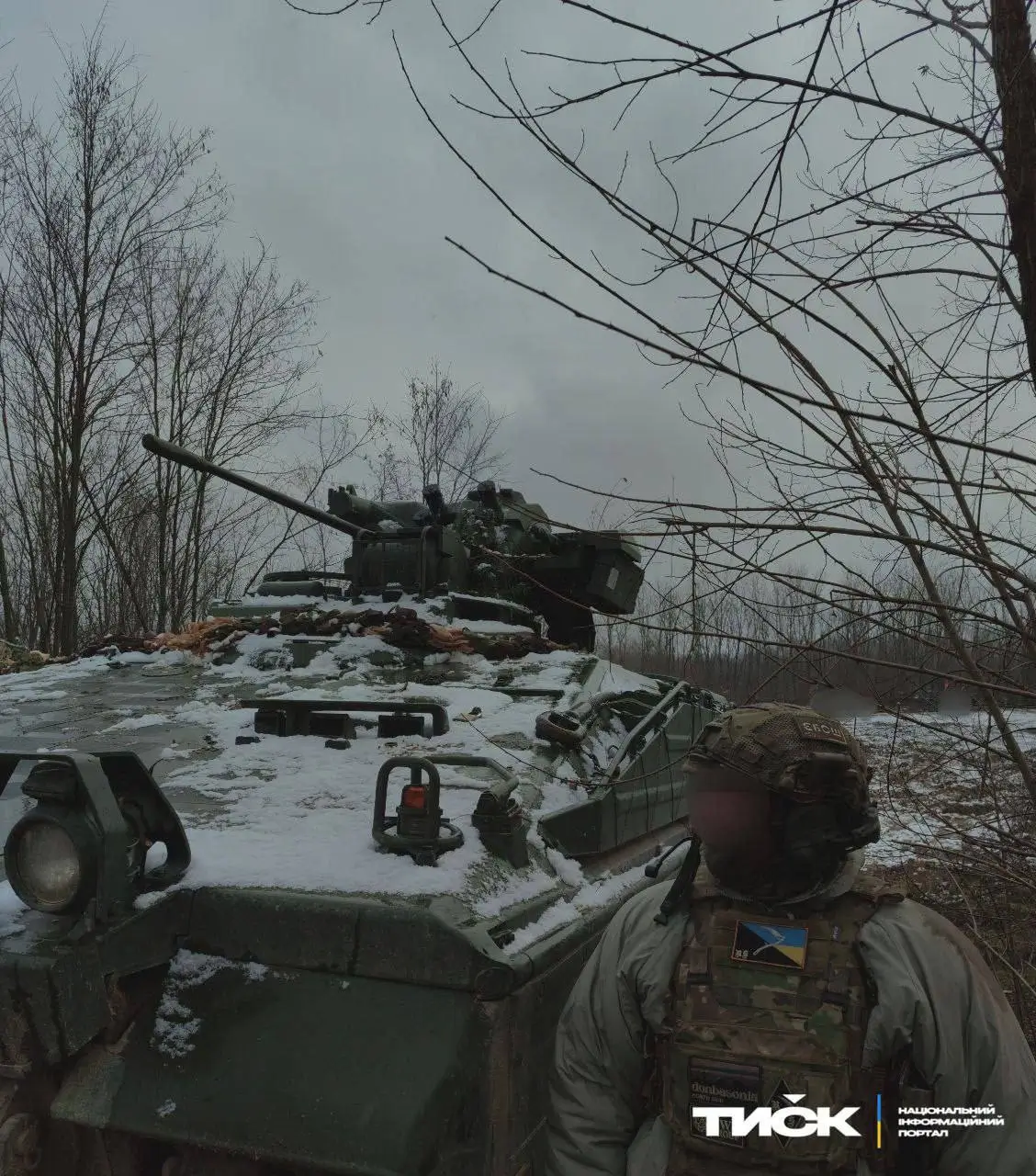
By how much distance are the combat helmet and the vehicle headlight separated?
1477mm

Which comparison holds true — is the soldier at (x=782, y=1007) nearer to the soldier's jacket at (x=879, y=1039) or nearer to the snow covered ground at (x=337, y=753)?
the soldier's jacket at (x=879, y=1039)

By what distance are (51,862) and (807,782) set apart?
1779 millimetres

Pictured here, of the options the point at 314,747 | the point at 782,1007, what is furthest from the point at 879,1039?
the point at 314,747

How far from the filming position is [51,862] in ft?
7.98

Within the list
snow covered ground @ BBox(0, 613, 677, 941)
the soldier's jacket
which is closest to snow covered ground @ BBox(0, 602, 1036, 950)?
snow covered ground @ BBox(0, 613, 677, 941)

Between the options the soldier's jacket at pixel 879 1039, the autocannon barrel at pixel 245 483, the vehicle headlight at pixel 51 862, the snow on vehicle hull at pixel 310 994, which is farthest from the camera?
the autocannon barrel at pixel 245 483

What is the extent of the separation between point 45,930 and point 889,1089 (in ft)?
6.28

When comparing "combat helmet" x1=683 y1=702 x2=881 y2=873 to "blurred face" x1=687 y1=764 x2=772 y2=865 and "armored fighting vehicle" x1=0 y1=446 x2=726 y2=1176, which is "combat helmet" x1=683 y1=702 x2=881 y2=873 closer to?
"blurred face" x1=687 y1=764 x2=772 y2=865

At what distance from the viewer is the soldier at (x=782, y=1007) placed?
1.88 metres

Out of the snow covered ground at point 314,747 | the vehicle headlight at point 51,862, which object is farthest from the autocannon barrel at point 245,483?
the vehicle headlight at point 51,862

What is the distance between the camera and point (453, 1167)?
7.12ft

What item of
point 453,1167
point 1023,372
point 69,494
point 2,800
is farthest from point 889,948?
point 69,494

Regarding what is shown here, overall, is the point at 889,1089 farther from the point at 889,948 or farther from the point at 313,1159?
the point at 313,1159

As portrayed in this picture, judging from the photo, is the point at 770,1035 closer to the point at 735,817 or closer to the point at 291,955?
the point at 735,817
